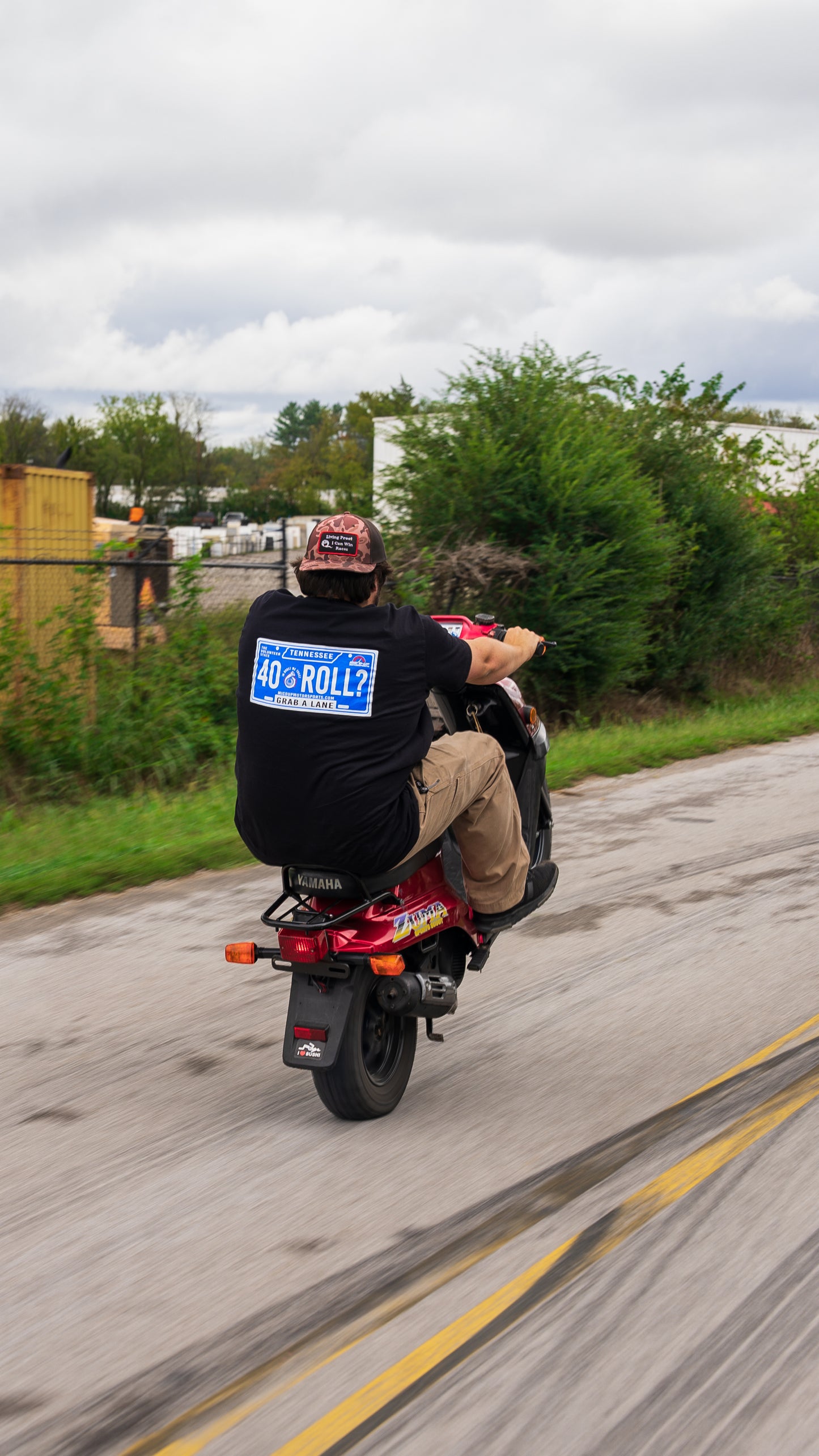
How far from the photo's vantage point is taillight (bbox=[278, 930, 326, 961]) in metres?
4.08

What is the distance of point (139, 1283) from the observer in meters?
3.34

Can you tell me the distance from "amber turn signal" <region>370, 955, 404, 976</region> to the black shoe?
0.72 meters

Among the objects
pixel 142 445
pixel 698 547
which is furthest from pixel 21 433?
pixel 698 547

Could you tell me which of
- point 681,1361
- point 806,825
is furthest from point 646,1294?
point 806,825

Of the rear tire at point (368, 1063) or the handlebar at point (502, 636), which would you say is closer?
the rear tire at point (368, 1063)

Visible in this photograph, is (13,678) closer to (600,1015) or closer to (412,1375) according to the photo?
(600,1015)

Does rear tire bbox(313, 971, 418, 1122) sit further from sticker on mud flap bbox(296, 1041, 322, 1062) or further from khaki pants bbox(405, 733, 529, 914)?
khaki pants bbox(405, 733, 529, 914)

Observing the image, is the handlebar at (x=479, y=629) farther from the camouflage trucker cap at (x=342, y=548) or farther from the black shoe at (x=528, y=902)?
the black shoe at (x=528, y=902)

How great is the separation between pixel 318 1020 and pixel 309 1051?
10 centimetres

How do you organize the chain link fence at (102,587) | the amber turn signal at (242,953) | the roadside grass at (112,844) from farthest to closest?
the chain link fence at (102,587), the roadside grass at (112,844), the amber turn signal at (242,953)

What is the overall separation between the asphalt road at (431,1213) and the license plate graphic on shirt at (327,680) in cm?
138

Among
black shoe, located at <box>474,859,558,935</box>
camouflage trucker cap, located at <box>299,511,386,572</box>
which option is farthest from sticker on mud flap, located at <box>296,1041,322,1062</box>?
camouflage trucker cap, located at <box>299,511,386,572</box>

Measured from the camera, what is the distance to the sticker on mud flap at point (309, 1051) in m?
4.05

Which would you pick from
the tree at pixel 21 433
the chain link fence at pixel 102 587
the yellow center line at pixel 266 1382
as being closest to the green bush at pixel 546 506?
the chain link fence at pixel 102 587
